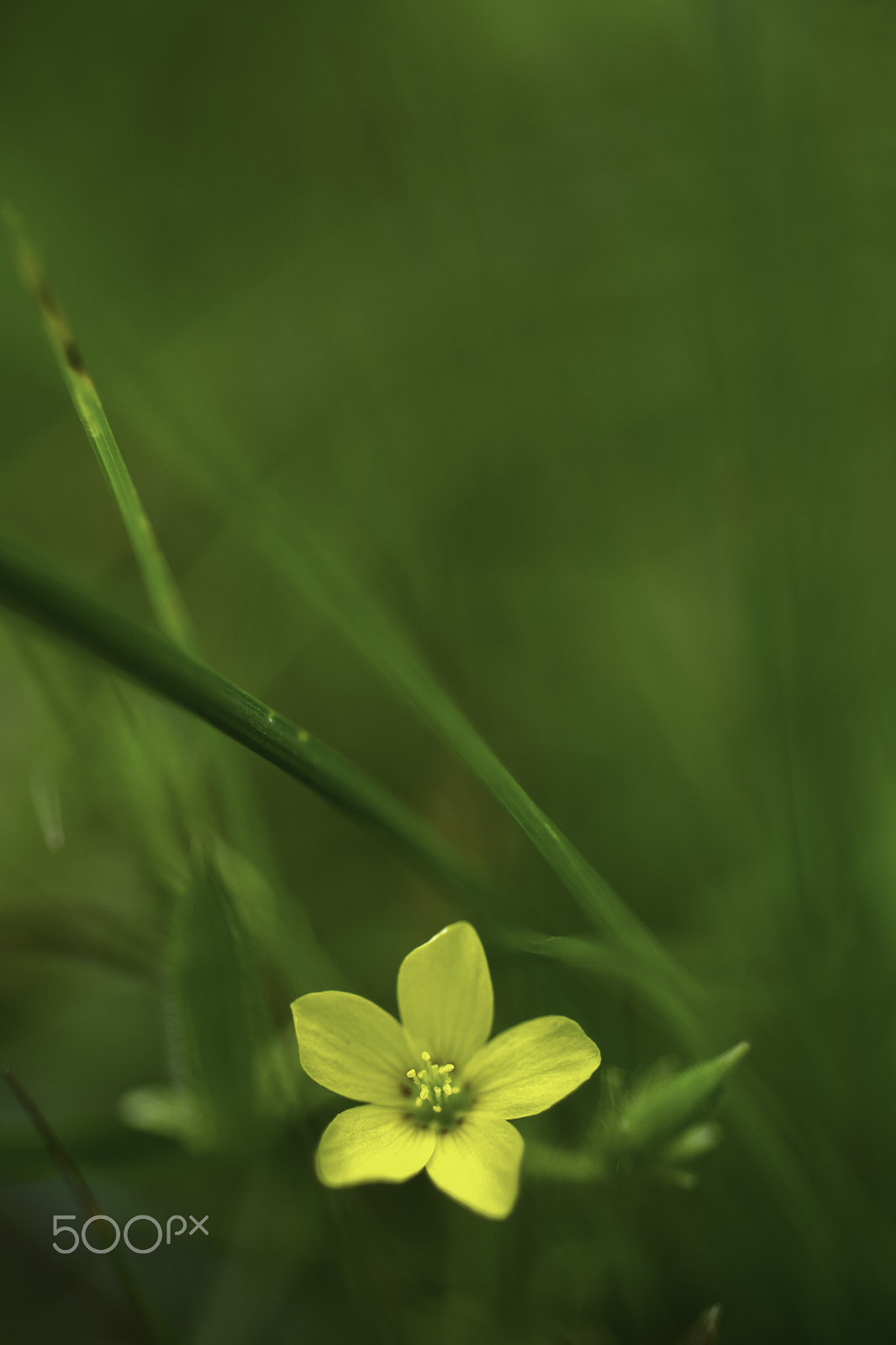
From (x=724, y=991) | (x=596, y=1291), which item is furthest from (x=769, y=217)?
(x=596, y=1291)

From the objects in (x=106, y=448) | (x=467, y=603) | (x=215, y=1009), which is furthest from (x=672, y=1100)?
(x=467, y=603)

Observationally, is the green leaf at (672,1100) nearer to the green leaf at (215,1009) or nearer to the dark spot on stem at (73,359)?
the green leaf at (215,1009)

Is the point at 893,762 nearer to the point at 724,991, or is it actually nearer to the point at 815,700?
the point at 815,700

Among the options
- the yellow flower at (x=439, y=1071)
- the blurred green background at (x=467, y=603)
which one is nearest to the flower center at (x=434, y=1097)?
the yellow flower at (x=439, y=1071)

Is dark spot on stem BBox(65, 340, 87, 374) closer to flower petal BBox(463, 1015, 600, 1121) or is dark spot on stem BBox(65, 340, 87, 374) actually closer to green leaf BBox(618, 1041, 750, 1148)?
flower petal BBox(463, 1015, 600, 1121)

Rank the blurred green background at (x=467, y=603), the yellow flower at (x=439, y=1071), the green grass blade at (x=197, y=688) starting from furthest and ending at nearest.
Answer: the blurred green background at (x=467, y=603) < the yellow flower at (x=439, y=1071) < the green grass blade at (x=197, y=688)
